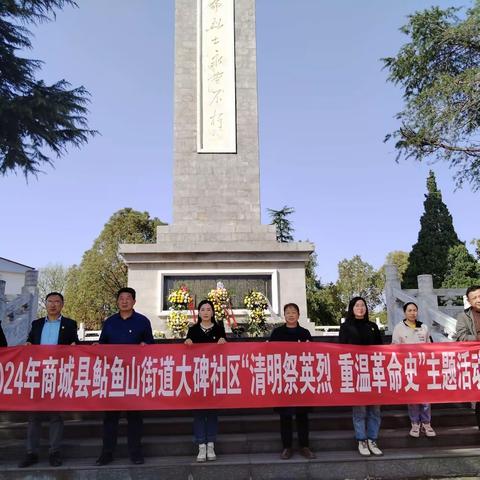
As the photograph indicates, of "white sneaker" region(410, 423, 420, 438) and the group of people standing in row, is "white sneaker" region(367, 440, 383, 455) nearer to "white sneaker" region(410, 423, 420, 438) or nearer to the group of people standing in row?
the group of people standing in row

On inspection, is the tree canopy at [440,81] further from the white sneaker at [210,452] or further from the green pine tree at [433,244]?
the white sneaker at [210,452]

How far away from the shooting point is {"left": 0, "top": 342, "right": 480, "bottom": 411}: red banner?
4648 mm

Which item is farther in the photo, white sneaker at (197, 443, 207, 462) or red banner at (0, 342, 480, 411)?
red banner at (0, 342, 480, 411)

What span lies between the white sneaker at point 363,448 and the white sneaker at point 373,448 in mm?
39

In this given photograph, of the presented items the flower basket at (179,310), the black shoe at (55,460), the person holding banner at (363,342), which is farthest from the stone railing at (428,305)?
the black shoe at (55,460)

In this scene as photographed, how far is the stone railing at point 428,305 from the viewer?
7166 mm

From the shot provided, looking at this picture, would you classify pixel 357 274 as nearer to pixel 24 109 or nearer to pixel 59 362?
pixel 24 109

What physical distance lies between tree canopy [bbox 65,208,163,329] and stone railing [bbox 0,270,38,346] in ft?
53.9

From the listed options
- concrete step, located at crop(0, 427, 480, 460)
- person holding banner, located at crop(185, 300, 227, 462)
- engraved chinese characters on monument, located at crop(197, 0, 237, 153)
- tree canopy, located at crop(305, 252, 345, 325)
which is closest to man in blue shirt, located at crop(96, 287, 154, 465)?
concrete step, located at crop(0, 427, 480, 460)

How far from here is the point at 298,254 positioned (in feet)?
33.6

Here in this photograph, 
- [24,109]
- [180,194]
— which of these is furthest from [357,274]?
[24,109]

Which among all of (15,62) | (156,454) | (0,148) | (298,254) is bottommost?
(156,454)

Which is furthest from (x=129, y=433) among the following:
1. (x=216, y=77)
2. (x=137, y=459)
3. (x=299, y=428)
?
(x=216, y=77)

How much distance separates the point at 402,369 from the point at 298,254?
5.48 m
